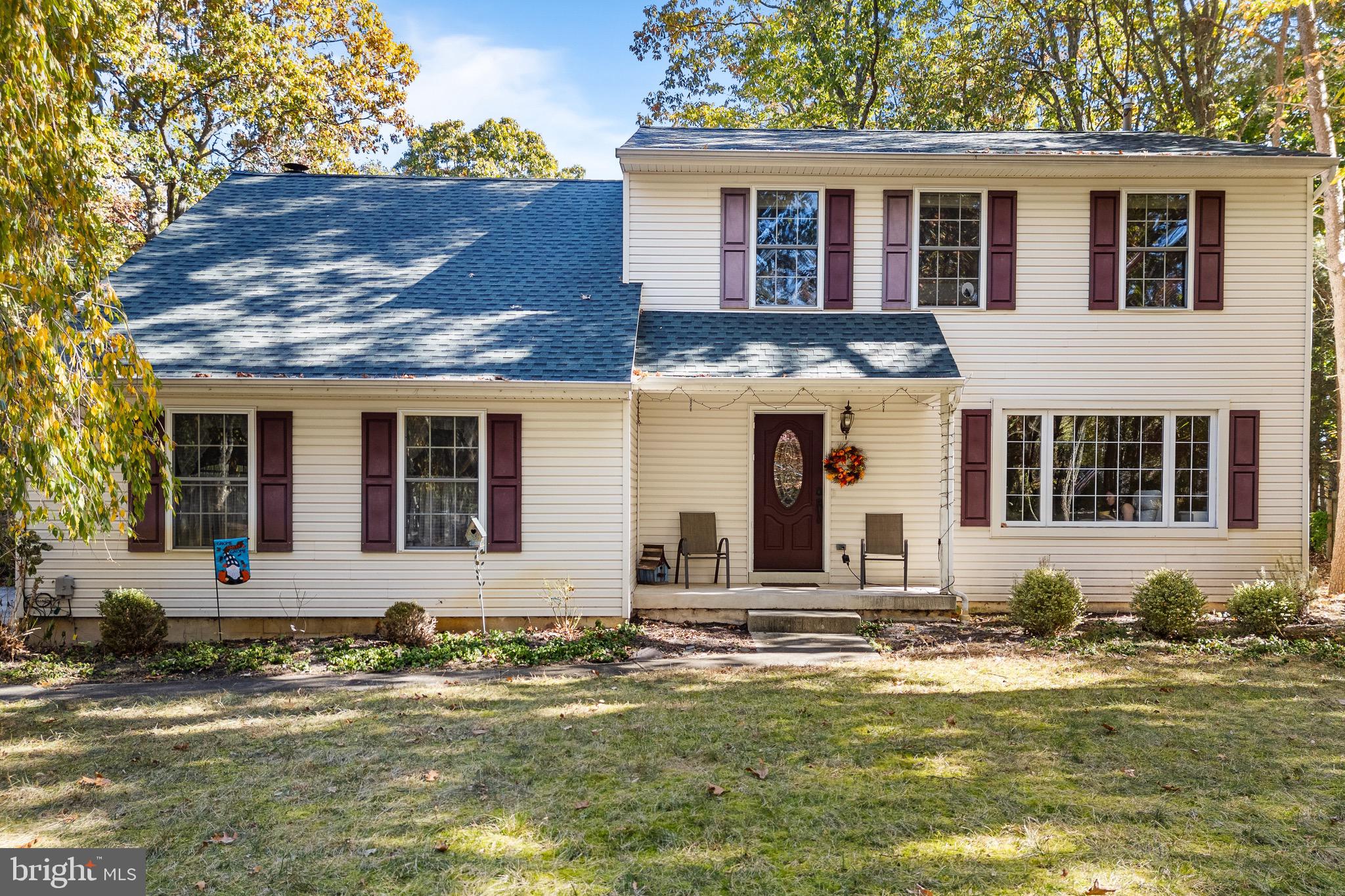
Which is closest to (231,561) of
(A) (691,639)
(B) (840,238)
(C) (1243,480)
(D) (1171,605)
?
(A) (691,639)

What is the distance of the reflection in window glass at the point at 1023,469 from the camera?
383 inches

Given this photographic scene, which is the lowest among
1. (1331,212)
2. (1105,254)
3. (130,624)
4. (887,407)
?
(130,624)

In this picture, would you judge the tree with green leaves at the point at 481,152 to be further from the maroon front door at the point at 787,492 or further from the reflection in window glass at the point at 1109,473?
the reflection in window glass at the point at 1109,473

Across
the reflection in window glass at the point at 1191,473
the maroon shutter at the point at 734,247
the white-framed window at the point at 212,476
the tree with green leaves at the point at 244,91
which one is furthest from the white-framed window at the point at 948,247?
the tree with green leaves at the point at 244,91

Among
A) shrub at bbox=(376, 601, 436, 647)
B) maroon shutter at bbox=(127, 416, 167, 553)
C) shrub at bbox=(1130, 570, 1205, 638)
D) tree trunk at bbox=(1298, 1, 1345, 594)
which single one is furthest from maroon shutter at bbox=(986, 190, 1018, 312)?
maroon shutter at bbox=(127, 416, 167, 553)

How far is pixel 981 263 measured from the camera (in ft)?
32.1

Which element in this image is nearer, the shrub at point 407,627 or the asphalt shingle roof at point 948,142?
the shrub at point 407,627

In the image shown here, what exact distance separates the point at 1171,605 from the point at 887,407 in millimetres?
3758

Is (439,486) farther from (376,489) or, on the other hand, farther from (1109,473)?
(1109,473)

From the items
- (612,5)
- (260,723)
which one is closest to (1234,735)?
(260,723)

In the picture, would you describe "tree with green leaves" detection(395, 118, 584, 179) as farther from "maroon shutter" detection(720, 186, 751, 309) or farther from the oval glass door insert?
the oval glass door insert

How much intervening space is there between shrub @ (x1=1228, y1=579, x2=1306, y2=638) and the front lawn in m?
1.92

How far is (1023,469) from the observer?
9727mm

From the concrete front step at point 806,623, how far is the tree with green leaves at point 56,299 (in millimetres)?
5920
